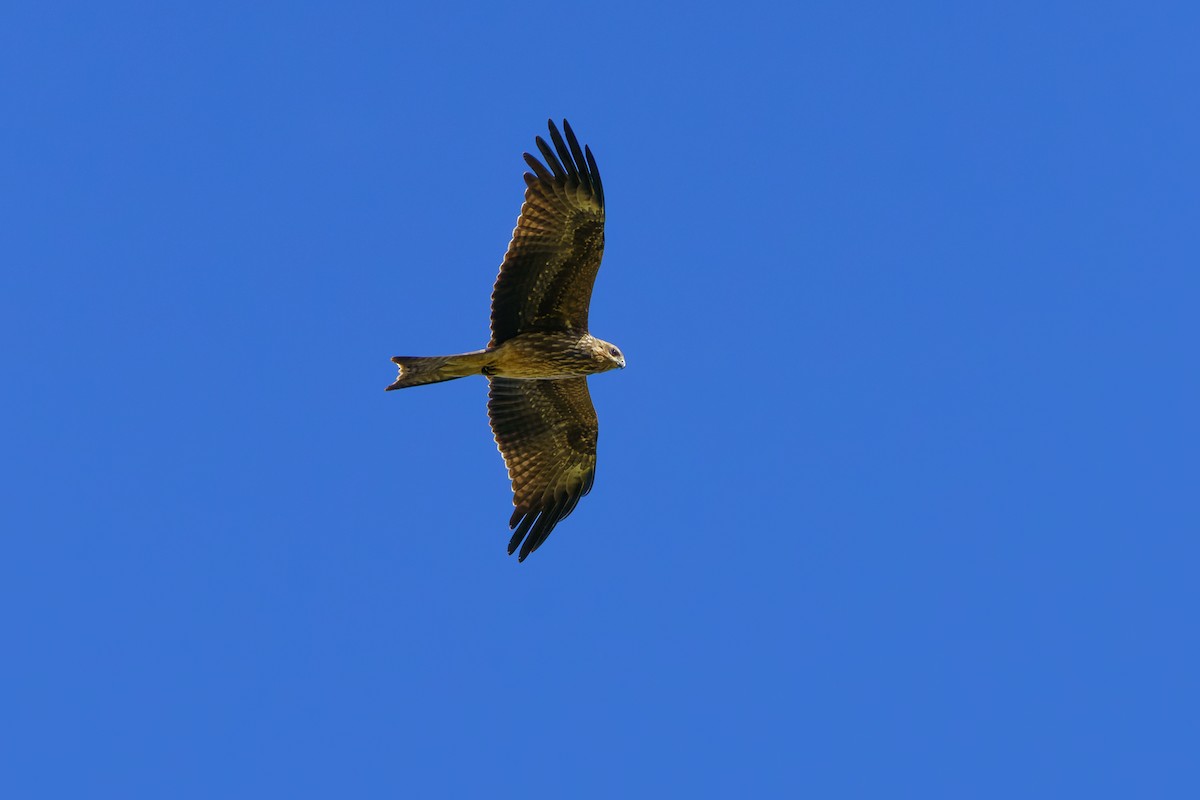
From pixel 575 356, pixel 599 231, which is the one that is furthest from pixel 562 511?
pixel 599 231

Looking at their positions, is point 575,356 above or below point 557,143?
below

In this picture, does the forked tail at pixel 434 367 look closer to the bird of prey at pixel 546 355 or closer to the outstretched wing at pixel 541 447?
the bird of prey at pixel 546 355

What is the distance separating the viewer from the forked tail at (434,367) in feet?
47.3

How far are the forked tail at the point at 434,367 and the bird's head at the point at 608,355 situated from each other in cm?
110

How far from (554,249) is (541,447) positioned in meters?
2.53

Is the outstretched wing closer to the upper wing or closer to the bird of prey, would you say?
the bird of prey

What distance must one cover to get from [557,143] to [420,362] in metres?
2.43

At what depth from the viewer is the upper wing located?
1440cm

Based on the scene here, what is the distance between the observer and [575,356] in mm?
14961

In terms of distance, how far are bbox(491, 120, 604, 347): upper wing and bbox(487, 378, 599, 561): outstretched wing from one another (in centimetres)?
119

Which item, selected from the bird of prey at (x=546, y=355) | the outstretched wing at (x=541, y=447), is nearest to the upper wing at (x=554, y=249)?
the bird of prey at (x=546, y=355)

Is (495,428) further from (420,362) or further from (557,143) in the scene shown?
(557,143)

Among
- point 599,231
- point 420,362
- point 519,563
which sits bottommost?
point 519,563

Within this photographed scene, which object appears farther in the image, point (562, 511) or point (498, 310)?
point (562, 511)
